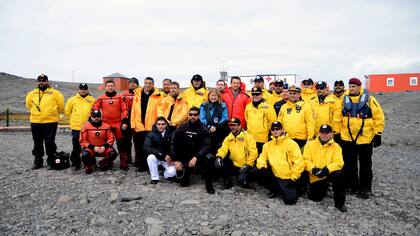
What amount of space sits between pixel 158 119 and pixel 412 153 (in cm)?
997

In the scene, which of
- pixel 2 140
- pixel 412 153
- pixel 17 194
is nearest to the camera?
pixel 17 194

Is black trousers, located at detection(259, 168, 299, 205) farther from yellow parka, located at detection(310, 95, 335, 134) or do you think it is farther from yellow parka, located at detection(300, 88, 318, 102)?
yellow parka, located at detection(300, 88, 318, 102)

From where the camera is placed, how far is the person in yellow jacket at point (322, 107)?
664cm

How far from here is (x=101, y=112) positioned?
25.4 feet

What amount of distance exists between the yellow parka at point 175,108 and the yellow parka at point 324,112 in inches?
120

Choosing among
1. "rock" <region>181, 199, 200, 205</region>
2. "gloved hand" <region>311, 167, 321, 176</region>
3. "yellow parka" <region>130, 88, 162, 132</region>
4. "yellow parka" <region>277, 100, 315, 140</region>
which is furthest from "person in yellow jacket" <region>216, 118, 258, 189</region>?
"yellow parka" <region>130, 88, 162, 132</region>

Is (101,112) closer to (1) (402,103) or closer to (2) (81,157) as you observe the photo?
(2) (81,157)

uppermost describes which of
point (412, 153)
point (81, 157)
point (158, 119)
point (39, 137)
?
point (158, 119)

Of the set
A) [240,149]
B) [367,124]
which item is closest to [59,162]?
[240,149]

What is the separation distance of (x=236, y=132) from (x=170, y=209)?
84.9 inches

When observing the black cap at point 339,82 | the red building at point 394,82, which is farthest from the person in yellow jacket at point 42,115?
the red building at point 394,82

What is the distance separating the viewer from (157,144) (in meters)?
6.95

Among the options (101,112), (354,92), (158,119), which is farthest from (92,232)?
(354,92)

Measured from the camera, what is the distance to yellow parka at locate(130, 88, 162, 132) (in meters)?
7.44
